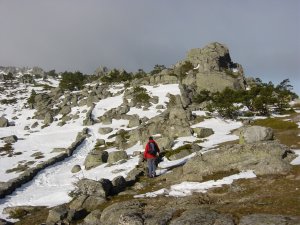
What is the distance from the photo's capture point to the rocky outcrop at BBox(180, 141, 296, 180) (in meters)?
23.1

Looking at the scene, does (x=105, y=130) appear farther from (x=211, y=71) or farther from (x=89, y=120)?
(x=211, y=71)

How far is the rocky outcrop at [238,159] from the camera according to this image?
908 inches

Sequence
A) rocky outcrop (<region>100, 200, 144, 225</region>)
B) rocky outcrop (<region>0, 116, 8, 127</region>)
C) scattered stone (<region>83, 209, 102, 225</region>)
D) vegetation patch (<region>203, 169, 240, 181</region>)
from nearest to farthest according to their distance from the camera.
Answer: rocky outcrop (<region>100, 200, 144, 225</region>) → scattered stone (<region>83, 209, 102, 225</region>) → vegetation patch (<region>203, 169, 240, 181</region>) → rocky outcrop (<region>0, 116, 8, 127</region>)

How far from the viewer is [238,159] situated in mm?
24203

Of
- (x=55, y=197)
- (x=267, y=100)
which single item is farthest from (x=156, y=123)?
(x=55, y=197)

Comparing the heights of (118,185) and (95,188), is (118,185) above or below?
below

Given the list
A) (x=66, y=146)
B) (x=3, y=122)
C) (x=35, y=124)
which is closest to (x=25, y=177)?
(x=66, y=146)

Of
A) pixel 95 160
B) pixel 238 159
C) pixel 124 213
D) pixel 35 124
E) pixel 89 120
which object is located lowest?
pixel 95 160

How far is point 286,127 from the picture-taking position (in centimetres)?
4222

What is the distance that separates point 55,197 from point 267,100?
43.3m

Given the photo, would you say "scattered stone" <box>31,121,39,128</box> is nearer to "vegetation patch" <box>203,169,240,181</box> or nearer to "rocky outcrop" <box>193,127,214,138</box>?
"rocky outcrop" <box>193,127,214,138</box>

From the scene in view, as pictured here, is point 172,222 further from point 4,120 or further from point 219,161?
point 4,120

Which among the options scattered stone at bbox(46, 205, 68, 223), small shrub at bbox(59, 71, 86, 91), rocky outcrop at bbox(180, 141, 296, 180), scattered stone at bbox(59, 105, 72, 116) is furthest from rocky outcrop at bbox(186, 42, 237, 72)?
scattered stone at bbox(46, 205, 68, 223)

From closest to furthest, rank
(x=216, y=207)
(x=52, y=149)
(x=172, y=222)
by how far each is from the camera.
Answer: (x=172, y=222) → (x=216, y=207) → (x=52, y=149)
